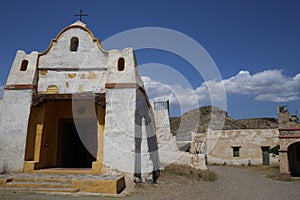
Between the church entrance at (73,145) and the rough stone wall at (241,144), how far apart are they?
50.2 feet

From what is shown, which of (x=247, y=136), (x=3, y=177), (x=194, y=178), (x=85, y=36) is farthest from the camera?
(x=247, y=136)

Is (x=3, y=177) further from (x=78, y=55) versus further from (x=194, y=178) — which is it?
(x=194, y=178)

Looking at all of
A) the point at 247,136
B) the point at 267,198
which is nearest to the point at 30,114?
the point at 267,198

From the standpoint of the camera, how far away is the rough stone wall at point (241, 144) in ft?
79.2

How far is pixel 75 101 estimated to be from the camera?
1190 centimetres

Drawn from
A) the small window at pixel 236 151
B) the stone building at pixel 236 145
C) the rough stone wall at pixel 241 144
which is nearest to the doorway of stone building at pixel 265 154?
the stone building at pixel 236 145

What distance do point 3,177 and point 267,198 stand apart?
29.5 feet

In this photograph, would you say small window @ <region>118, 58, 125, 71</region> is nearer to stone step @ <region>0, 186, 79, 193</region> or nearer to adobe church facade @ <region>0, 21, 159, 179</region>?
adobe church facade @ <region>0, 21, 159, 179</region>

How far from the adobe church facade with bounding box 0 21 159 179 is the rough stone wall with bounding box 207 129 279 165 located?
16454 mm

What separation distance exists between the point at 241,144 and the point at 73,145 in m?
17.1

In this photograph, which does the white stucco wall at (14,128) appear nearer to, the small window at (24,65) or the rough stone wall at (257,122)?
the small window at (24,65)

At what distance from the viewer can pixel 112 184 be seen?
7.93 m

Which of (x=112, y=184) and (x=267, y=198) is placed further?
(x=267, y=198)

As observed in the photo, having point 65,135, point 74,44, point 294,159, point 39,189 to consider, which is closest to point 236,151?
point 294,159
